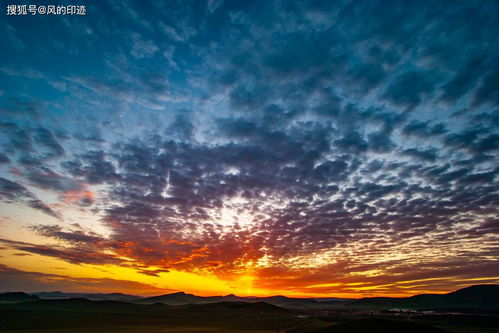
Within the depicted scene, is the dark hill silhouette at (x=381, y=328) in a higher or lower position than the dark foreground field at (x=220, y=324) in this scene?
higher

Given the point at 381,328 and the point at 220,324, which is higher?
the point at 381,328

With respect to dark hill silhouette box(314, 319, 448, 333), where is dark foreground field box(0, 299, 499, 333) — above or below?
below

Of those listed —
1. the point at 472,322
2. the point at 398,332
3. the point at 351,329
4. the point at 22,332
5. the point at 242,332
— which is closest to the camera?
the point at 398,332

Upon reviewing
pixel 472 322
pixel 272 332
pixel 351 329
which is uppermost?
pixel 351 329

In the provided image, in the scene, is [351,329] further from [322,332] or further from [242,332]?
[242,332]

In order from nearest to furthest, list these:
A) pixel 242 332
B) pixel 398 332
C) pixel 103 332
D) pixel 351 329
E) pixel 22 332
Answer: pixel 398 332 → pixel 351 329 → pixel 22 332 → pixel 103 332 → pixel 242 332

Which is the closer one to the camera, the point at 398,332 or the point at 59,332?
the point at 398,332

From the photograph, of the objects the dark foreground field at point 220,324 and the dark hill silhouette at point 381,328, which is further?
the dark foreground field at point 220,324

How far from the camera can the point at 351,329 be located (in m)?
57.9

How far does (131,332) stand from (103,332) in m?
8.03

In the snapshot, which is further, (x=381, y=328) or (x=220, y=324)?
(x=220, y=324)

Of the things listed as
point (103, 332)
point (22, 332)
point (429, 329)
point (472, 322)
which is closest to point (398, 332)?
point (429, 329)

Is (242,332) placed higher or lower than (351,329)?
lower

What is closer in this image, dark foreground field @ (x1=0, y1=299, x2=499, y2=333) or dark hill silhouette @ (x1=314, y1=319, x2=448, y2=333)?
dark hill silhouette @ (x1=314, y1=319, x2=448, y2=333)
